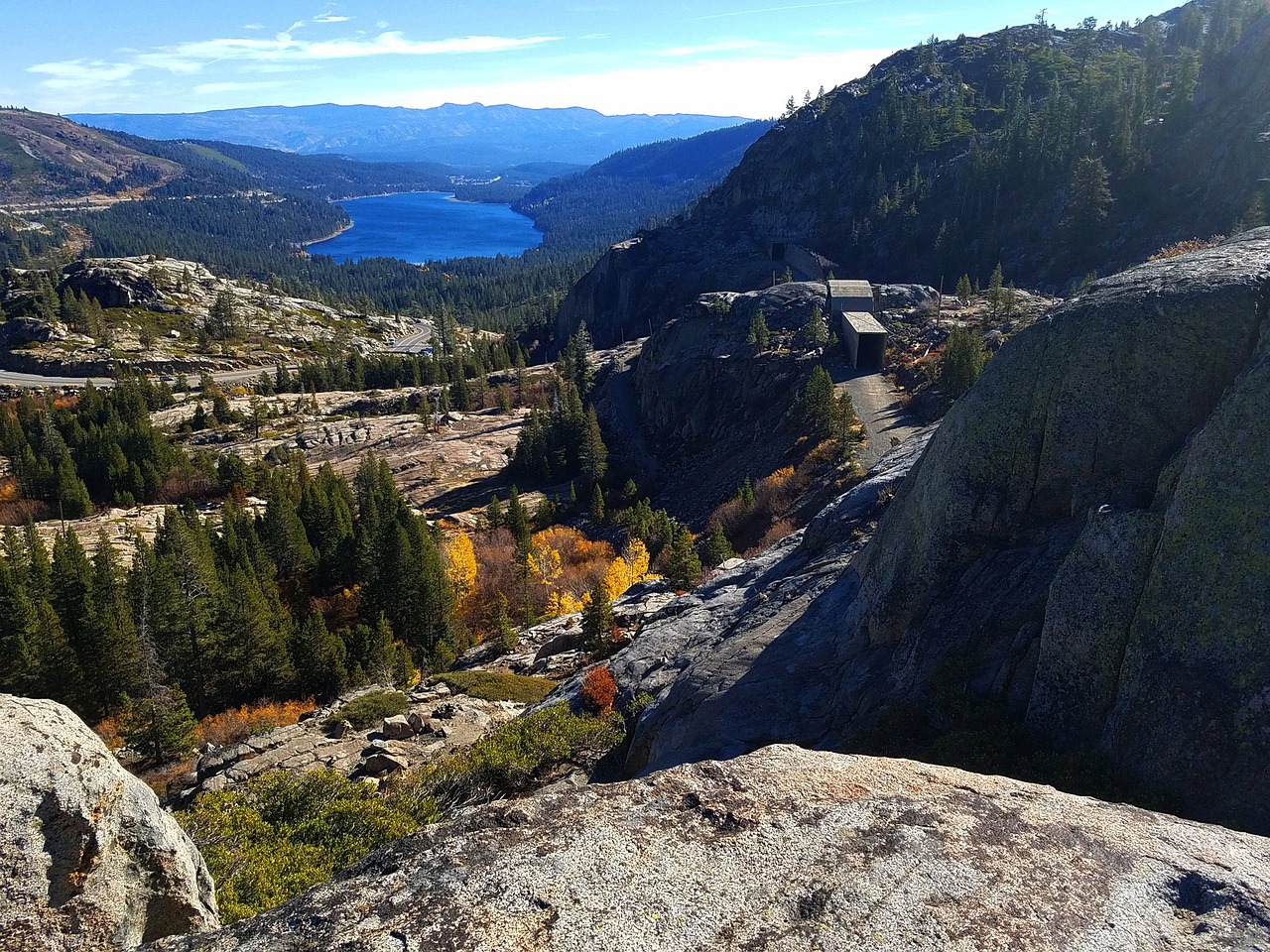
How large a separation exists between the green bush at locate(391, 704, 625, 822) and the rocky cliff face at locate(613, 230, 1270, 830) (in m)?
1.73

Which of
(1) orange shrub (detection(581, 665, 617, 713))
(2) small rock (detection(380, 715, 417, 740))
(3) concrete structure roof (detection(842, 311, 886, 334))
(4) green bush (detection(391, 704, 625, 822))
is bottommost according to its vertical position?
(2) small rock (detection(380, 715, 417, 740))

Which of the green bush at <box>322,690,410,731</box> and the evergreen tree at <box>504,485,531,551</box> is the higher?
the green bush at <box>322,690,410,731</box>

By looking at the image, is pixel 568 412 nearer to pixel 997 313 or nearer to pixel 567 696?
pixel 997 313

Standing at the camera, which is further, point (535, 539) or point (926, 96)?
point (926, 96)

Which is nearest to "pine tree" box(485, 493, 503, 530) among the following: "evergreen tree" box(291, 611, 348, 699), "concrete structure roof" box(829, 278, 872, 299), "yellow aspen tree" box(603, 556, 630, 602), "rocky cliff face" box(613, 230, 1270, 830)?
"yellow aspen tree" box(603, 556, 630, 602)

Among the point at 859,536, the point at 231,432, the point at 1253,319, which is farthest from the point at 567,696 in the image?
the point at 231,432

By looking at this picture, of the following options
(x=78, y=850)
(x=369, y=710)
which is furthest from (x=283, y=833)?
(x=369, y=710)

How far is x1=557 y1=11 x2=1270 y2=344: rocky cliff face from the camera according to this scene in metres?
116

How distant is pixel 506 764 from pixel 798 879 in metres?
12.5

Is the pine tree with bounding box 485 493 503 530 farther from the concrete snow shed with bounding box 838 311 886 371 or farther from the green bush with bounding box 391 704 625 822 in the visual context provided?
the green bush with bounding box 391 704 625 822

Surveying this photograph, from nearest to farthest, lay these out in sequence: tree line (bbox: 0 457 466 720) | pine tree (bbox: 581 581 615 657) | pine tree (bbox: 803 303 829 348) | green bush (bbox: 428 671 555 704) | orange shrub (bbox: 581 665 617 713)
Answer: orange shrub (bbox: 581 665 617 713)
green bush (bbox: 428 671 555 704)
pine tree (bbox: 581 581 615 657)
tree line (bbox: 0 457 466 720)
pine tree (bbox: 803 303 829 348)

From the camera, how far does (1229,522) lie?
42.3 feet

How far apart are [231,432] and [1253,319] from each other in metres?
152

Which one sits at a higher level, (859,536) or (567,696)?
(859,536)
